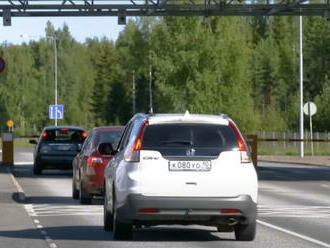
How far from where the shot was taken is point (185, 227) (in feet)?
56.7

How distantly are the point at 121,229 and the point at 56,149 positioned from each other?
2095cm

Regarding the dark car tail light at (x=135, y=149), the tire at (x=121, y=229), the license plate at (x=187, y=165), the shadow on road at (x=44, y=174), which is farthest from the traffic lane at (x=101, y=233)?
the shadow on road at (x=44, y=174)

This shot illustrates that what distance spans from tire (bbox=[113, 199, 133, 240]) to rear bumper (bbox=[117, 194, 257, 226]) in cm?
16

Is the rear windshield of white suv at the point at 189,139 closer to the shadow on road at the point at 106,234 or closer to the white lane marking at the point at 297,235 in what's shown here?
the shadow on road at the point at 106,234

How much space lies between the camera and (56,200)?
23828 millimetres

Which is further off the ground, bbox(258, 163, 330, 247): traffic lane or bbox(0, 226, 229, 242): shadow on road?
bbox(0, 226, 229, 242): shadow on road

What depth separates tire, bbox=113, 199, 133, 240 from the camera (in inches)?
586

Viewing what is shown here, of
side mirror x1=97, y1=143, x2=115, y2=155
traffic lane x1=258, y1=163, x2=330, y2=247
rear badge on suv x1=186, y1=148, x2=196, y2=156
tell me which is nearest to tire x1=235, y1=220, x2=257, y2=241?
traffic lane x1=258, y1=163, x2=330, y2=247

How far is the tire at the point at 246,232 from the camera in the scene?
48.9ft

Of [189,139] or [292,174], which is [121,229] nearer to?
[189,139]

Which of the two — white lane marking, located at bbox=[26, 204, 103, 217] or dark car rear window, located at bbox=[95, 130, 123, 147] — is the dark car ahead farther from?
white lane marking, located at bbox=[26, 204, 103, 217]

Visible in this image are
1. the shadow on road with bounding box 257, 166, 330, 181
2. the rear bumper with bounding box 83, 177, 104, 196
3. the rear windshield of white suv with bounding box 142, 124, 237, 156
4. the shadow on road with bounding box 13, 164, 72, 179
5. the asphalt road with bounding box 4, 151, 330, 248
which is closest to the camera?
the rear windshield of white suv with bounding box 142, 124, 237, 156

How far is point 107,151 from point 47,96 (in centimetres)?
14696

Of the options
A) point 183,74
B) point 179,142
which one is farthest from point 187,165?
point 183,74
